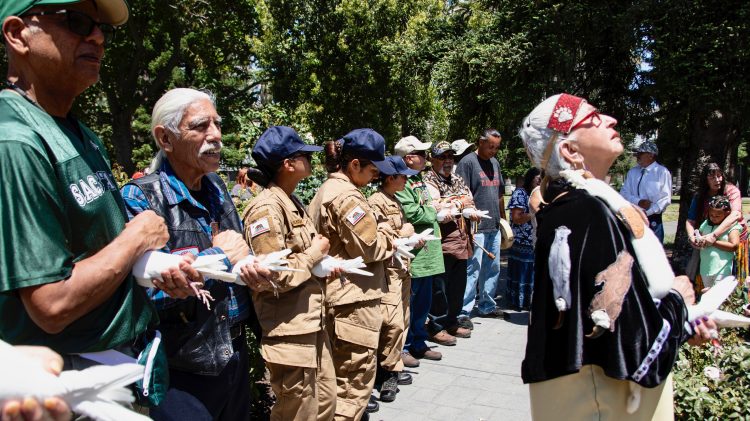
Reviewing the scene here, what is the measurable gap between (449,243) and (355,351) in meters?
2.58

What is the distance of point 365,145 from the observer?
14.4ft

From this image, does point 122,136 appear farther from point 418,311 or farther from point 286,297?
point 286,297

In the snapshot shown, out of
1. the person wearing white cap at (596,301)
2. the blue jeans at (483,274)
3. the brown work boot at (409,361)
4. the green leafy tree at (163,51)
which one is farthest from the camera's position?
the green leafy tree at (163,51)

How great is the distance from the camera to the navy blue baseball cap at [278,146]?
11.1 ft

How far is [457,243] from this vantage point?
6.38 meters

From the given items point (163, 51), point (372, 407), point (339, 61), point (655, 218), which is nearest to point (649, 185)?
point (655, 218)

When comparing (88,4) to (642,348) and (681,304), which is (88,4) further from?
(681,304)

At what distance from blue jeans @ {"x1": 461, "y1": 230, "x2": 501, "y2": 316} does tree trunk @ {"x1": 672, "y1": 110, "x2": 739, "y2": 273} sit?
3689 mm

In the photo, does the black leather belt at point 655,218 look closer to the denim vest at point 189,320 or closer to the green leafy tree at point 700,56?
the green leafy tree at point 700,56

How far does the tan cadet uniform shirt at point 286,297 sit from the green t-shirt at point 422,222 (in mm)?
2507

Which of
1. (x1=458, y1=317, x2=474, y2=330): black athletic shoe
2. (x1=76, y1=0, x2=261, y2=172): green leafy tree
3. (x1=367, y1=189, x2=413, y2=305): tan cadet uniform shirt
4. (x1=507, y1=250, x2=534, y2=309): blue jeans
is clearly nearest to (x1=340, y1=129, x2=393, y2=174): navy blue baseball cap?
(x1=367, y1=189, x2=413, y2=305): tan cadet uniform shirt

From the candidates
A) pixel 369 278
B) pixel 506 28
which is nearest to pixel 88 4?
pixel 369 278

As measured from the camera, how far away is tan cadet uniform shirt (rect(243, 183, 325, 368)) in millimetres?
3121

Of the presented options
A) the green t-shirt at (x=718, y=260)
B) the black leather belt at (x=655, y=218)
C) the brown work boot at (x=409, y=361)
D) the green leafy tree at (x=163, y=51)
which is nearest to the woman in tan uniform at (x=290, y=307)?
the brown work boot at (x=409, y=361)
